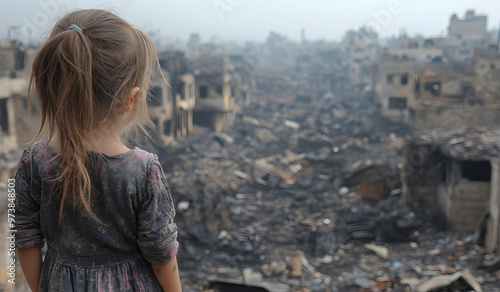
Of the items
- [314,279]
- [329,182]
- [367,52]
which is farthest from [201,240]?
[367,52]

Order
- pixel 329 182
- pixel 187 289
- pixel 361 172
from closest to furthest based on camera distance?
pixel 187 289
pixel 361 172
pixel 329 182

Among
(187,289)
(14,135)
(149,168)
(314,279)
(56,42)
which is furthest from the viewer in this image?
(14,135)

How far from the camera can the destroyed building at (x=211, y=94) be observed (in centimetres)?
2859

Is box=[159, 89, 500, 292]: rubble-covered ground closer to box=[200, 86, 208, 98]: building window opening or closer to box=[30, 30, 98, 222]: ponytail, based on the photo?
box=[200, 86, 208, 98]: building window opening

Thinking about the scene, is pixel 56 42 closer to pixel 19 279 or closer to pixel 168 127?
pixel 19 279

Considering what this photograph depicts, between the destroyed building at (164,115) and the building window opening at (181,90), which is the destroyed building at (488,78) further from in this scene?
the destroyed building at (164,115)

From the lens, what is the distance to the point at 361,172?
16.8 metres

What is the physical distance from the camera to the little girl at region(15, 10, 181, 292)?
1281mm

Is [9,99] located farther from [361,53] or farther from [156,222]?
[361,53]

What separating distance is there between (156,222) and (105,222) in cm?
17

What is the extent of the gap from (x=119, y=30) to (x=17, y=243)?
31.2 inches

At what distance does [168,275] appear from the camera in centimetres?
146

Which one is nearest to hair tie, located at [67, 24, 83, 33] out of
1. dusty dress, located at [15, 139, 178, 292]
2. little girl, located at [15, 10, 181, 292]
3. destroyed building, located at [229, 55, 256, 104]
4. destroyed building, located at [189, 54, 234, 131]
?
little girl, located at [15, 10, 181, 292]

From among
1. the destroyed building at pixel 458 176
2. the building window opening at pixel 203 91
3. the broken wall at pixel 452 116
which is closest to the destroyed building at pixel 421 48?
the building window opening at pixel 203 91
